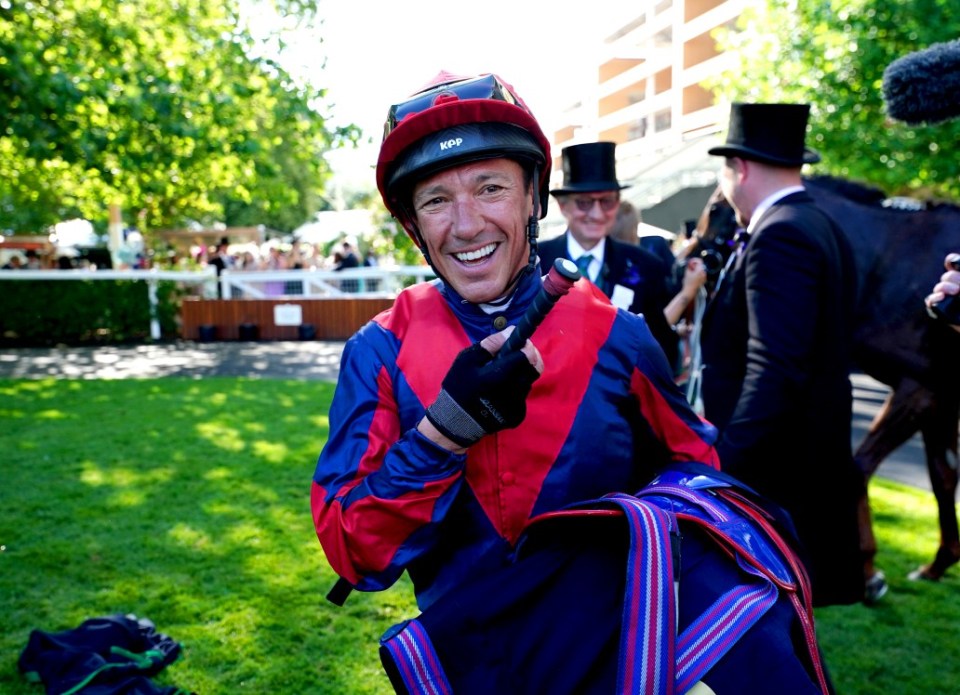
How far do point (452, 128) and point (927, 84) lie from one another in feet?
5.16

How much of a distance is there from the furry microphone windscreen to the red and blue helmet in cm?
133

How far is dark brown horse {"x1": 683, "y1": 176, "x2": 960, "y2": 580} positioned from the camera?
485 cm

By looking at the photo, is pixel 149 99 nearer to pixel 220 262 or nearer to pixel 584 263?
pixel 584 263

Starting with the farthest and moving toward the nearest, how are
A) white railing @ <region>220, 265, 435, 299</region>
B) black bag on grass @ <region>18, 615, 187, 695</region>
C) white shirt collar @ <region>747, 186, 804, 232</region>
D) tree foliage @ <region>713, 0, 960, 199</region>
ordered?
white railing @ <region>220, 265, 435, 299</region>
tree foliage @ <region>713, 0, 960, 199</region>
black bag on grass @ <region>18, 615, 187, 695</region>
white shirt collar @ <region>747, 186, 804, 232</region>

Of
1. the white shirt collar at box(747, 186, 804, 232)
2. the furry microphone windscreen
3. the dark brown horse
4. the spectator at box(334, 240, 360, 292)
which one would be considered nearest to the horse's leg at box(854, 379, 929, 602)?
the dark brown horse

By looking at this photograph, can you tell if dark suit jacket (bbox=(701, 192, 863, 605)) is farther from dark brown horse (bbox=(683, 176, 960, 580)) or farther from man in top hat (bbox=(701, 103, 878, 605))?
dark brown horse (bbox=(683, 176, 960, 580))

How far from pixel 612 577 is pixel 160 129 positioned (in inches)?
426

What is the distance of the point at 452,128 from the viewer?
1777mm

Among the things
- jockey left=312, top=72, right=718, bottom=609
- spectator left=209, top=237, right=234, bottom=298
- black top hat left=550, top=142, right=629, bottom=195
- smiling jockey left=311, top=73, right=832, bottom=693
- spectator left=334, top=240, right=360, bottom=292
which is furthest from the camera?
spectator left=209, top=237, right=234, bottom=298

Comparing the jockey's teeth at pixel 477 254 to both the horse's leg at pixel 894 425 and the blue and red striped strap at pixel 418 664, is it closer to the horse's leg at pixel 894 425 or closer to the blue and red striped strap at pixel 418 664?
the blue and red striped strap at pixel 418 664

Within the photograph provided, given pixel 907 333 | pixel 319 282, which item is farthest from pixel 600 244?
pixel 319 282

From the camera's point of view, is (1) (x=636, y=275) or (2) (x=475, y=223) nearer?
(2) (x=475, y=223)

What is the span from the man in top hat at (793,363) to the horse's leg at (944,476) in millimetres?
2089

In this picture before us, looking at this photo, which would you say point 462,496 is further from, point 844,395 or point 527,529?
point 844,395
